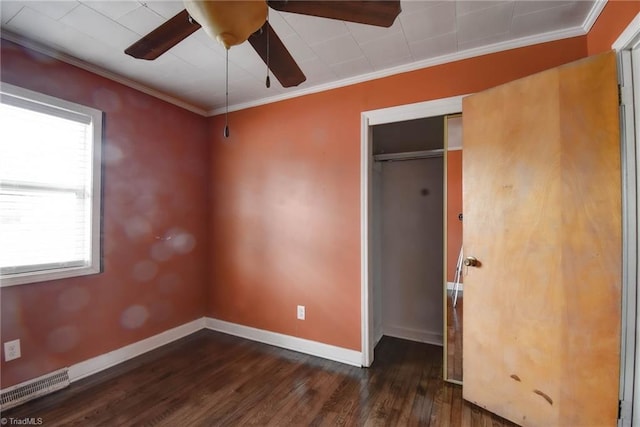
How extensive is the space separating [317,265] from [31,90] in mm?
2462

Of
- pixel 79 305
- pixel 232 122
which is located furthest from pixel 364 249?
pixel 79 305

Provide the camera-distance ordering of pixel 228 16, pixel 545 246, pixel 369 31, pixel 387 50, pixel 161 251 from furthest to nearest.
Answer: pixel 161 251 → pixel 387 50 → pixel 369 31 → pixel 545 246 → pixel 228 16

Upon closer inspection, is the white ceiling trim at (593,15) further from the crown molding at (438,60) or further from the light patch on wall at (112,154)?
the light patch on wall at (112,154)

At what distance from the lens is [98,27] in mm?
1804

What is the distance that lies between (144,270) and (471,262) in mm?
2767

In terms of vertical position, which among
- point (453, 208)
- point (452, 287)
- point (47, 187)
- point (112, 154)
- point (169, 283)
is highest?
point (112, 154)

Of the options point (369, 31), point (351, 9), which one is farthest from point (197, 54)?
point (351, 9)

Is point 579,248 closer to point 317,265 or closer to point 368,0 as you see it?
point 368,0

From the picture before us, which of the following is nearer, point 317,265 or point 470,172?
point 470,172

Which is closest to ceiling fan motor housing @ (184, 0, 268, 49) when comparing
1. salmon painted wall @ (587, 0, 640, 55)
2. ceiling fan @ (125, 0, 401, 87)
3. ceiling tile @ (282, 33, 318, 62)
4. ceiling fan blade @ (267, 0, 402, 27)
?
ceiling fan @ (125, 0, 401, 87)

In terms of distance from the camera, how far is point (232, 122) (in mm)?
3125

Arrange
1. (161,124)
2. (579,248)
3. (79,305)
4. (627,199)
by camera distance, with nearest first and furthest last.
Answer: (627,199)
(579,248)
(79,305)
(161,124)

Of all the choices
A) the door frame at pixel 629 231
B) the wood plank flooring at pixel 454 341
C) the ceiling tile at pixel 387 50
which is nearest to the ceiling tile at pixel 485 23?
the ceiling tile at pixel 387 50

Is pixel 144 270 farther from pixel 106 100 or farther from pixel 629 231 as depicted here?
pixel 629 231
